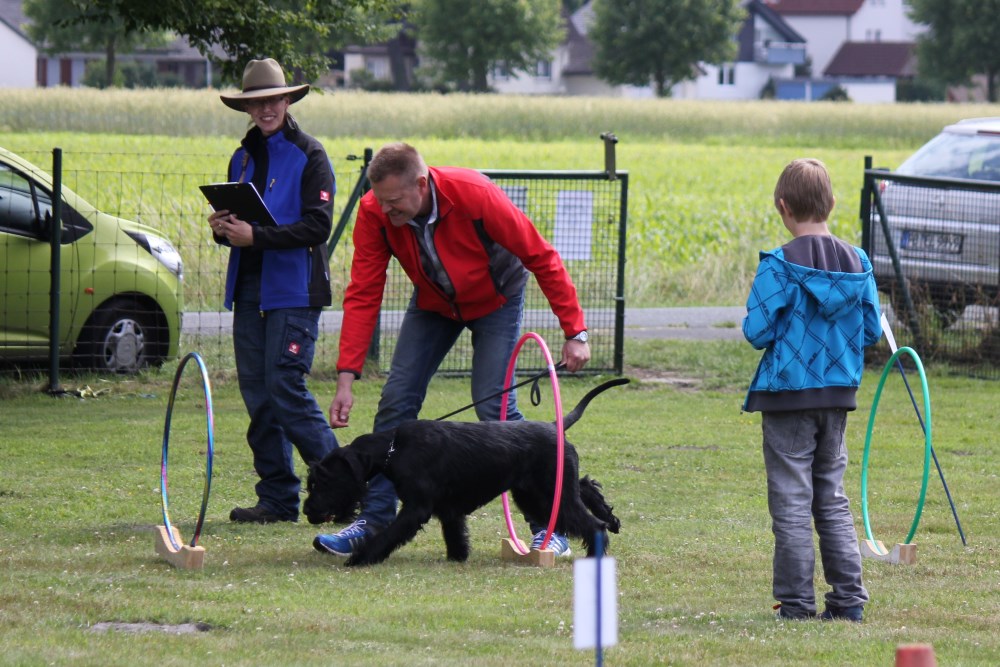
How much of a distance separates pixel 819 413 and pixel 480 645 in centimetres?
150

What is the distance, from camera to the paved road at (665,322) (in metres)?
14.2

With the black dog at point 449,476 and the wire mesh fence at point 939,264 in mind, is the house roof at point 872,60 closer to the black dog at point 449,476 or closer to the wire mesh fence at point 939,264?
the wire mesh fence at point 939,264

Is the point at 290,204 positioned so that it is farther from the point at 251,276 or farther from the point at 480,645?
the point at 480,645

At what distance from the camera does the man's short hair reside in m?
5.84

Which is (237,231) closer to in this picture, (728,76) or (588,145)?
(588,145)

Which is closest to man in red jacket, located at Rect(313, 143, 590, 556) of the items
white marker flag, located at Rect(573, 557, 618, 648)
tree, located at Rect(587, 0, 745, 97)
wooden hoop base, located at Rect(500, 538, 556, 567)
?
wooden hoop base, located at Rect(500, 538, 556, 567)

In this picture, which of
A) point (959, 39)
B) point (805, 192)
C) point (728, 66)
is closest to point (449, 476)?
point (805, 192)

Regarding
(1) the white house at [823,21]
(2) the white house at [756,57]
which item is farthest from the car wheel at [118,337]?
(1) the white house at [823,21]

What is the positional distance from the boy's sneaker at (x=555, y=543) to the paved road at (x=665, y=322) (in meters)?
6.99

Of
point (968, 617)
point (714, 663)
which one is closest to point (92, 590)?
point (714, 663)

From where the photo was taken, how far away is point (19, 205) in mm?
10992

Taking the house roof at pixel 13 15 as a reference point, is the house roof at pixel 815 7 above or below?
above

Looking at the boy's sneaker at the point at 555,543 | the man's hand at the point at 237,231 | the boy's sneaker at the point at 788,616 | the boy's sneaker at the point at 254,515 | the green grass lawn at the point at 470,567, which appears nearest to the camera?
the green grass lawn at the point at 470,567

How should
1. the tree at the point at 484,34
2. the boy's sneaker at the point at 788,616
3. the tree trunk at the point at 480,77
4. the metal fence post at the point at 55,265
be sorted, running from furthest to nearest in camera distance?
the tree trunk at the point at 480,77 < the tree at the point at 484,34 < the metal fence post at the point at 55,265 < the boy's sneaker at the point at 788,616
